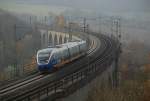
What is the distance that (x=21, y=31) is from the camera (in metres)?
51.2

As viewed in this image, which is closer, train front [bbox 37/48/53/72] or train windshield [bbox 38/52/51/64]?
train front [bbox 37/48/53/72]

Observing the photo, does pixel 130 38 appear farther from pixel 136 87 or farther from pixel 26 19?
pixel 136 87

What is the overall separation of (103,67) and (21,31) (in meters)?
30.6

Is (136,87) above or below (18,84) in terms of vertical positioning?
below

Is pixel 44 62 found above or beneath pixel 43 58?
beneath

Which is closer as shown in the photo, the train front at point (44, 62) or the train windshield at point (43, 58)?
the train front at point (44, 62)

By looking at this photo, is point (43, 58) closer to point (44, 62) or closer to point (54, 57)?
point (44, 62)

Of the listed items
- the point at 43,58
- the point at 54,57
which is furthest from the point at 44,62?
the point at 54,57

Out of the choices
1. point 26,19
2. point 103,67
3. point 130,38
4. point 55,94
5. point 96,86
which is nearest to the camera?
point 55,94

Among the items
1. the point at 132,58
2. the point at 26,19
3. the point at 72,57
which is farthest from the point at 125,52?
the point at 72,57

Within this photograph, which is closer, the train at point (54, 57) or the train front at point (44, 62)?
the train front at point (44, 62)

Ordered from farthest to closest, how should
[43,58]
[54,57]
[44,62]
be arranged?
[54,57] → [43,58] → [44,62]

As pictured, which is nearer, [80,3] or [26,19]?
[26,19]

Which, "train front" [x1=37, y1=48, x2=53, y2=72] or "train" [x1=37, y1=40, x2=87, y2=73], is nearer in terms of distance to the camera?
"train front" [x1=37, y1=48, x2=53, y2=72]
